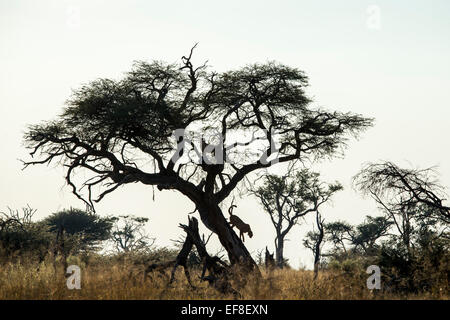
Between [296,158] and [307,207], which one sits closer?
[296,158]

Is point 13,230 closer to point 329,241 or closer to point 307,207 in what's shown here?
point 307,207

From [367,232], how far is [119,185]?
29401 mm

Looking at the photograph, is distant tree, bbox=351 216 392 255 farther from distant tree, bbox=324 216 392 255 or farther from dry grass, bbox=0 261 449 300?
dry grass, bbox=0 261 449 300

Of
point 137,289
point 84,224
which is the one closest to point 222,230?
point 137,289

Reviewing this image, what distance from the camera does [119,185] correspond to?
49.4 ft

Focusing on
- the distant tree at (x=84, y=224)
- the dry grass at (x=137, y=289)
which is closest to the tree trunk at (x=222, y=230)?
the dry grass at (x=137, y=289)

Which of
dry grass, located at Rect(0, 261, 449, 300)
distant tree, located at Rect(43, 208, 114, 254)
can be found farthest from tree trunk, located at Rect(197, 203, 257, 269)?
distant tree, located at Rect(43, 208, 114, 254)

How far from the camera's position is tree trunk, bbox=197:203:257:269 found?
15312 mm

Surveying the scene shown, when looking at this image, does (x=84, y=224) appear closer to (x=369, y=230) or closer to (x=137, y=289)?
(x=369, y=230)

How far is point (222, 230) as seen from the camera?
15562 mm

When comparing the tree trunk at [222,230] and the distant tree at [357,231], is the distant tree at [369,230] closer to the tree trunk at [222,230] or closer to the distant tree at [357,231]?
the distant tree at [357,231]
